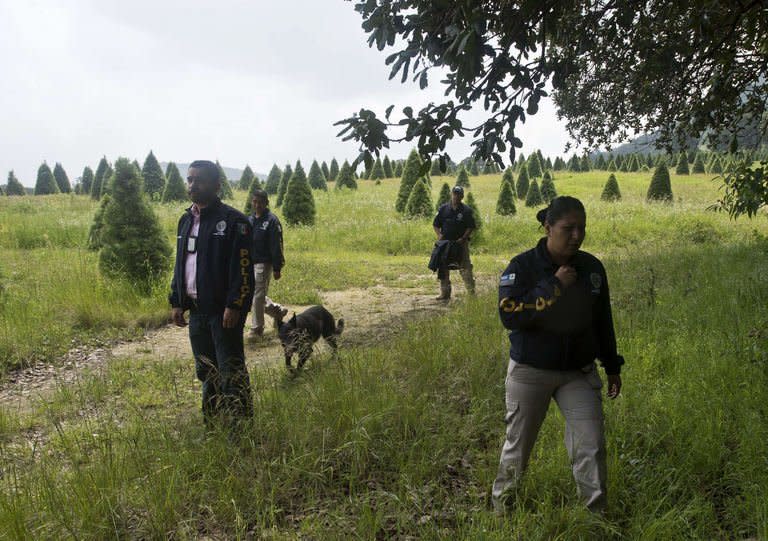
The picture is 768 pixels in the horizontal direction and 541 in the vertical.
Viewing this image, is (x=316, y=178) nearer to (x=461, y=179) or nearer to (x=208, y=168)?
(x=461, y=179)

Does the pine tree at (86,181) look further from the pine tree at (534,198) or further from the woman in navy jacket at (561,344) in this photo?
the woman in navy jacket at (561,344)

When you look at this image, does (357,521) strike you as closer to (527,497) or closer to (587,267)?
(527,497)

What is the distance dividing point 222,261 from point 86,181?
49225 mm

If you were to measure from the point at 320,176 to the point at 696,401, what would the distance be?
39.9 m

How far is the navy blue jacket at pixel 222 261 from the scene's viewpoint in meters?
3.76

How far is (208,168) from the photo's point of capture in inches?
151

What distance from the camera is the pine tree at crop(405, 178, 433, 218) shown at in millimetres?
22672

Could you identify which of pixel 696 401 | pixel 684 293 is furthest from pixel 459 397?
pixel 684 293

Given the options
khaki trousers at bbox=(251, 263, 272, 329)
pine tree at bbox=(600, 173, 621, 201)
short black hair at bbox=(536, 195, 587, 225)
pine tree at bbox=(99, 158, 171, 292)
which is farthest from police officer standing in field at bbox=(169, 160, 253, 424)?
pine tree at bbox=(600, 173, 621, 201)

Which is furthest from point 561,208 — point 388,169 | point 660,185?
point 388,169

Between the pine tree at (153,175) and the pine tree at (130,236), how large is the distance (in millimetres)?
24084

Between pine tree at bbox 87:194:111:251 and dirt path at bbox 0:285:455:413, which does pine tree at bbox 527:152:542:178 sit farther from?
dirt path at bbox 0:285:455:413

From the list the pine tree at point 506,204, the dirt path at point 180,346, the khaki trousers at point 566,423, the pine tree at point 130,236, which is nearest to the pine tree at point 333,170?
the pine tree at point 506,204

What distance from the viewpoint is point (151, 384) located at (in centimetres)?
537
